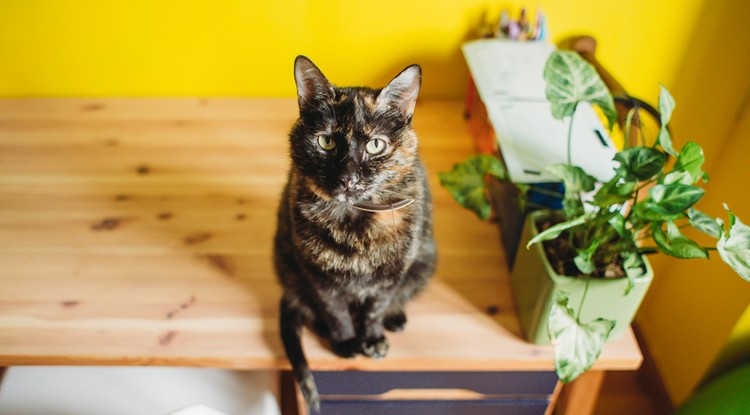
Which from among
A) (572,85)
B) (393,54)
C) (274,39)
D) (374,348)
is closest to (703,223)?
(572,85)

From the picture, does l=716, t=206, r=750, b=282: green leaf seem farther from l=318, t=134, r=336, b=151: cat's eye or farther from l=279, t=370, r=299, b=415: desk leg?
l=279, t=370, r=299, b=415: desk leg

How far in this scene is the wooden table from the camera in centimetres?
85

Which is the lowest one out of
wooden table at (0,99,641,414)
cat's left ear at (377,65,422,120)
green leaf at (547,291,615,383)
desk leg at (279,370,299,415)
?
desk leg at (279,370,299,415)

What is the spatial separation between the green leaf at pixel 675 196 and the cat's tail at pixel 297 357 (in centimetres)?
59

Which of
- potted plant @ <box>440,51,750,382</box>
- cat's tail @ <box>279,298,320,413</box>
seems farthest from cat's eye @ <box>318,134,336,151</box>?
cat's tail @ <box>279,298,320,413</box>

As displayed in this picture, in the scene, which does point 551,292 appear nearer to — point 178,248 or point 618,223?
point 618,223

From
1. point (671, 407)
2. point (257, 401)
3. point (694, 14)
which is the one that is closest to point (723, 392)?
point (671, 407)

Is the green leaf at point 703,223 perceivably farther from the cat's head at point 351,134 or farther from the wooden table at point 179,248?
the cat's head at point 351,134

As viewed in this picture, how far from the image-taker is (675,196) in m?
0.65

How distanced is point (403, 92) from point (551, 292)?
1.26ft

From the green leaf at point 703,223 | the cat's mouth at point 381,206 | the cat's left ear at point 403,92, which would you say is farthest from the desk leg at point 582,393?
the cat's left ear at point 403,92

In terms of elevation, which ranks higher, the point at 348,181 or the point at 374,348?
the point at 348,181

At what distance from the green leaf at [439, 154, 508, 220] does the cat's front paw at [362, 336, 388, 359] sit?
0.92 ft

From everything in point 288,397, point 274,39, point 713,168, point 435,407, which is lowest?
point 288,397
